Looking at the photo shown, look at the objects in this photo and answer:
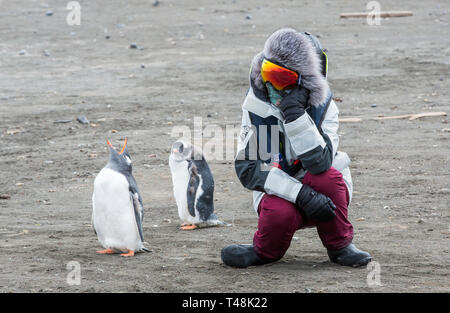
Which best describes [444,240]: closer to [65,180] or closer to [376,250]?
[376,250]

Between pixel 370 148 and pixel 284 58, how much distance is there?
4048 mm

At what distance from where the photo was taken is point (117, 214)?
462cm

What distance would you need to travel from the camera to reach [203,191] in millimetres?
5461

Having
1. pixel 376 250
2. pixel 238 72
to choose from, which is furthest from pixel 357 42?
pixel 376 250

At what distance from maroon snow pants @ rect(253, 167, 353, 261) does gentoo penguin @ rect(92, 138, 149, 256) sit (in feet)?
2.77

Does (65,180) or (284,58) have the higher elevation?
(284,58)

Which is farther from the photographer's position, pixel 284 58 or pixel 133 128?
pixel 133 128

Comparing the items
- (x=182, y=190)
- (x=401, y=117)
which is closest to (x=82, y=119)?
(x=401, y=117)

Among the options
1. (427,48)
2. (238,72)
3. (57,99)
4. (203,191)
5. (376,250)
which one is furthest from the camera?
(427,48)

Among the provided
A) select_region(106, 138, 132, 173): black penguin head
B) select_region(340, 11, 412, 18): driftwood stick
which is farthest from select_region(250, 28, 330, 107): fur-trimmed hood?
select_region(340, 11, 412, 18): driftwood stick

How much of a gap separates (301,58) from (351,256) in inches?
40.8

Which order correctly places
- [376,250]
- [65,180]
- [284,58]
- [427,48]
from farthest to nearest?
[427,48] → [65,180] → [376,250] → [284,58]

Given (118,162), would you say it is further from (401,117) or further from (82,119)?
(401,117)

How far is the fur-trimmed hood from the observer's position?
152 inches
